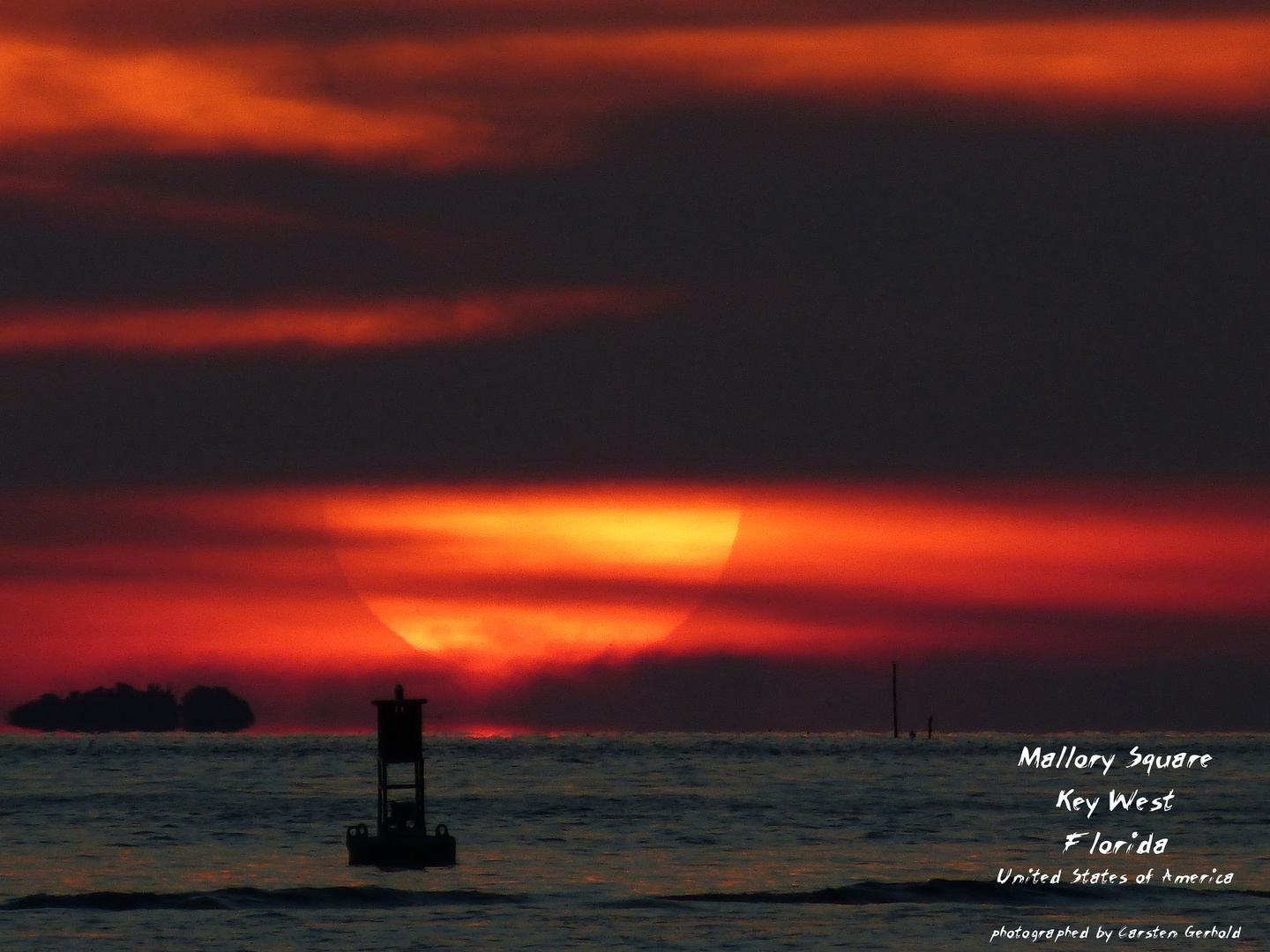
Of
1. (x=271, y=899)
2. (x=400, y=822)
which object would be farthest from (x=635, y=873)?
(x=271, y=899)

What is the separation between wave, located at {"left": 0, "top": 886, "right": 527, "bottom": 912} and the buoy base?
3236mm

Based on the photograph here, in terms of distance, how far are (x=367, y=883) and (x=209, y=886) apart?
4.87m

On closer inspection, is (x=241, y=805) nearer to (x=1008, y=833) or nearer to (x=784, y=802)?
(x=784, y=802)

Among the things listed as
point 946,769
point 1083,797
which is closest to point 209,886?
point 1083,797

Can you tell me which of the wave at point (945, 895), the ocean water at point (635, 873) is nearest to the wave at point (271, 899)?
the ocean water at point (635, 873)

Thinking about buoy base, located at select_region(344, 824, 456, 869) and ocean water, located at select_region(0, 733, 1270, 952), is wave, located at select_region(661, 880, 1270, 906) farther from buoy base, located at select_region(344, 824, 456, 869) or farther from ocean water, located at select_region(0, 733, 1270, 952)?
buoy base, located at select_region(344, 824, 456, 869)

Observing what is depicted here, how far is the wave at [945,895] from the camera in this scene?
52.3m

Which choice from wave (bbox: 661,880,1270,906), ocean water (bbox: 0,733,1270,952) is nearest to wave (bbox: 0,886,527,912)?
ocean water (bbox: 0,733,1270,952)

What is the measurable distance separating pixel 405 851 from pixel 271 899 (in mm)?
5755

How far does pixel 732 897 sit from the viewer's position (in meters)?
53.2

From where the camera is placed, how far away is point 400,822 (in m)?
58.8

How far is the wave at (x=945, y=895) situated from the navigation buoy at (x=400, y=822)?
27.6 ft

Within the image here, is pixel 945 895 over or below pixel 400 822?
below

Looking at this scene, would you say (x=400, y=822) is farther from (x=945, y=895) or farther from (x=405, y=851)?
(x=945, y=895)
